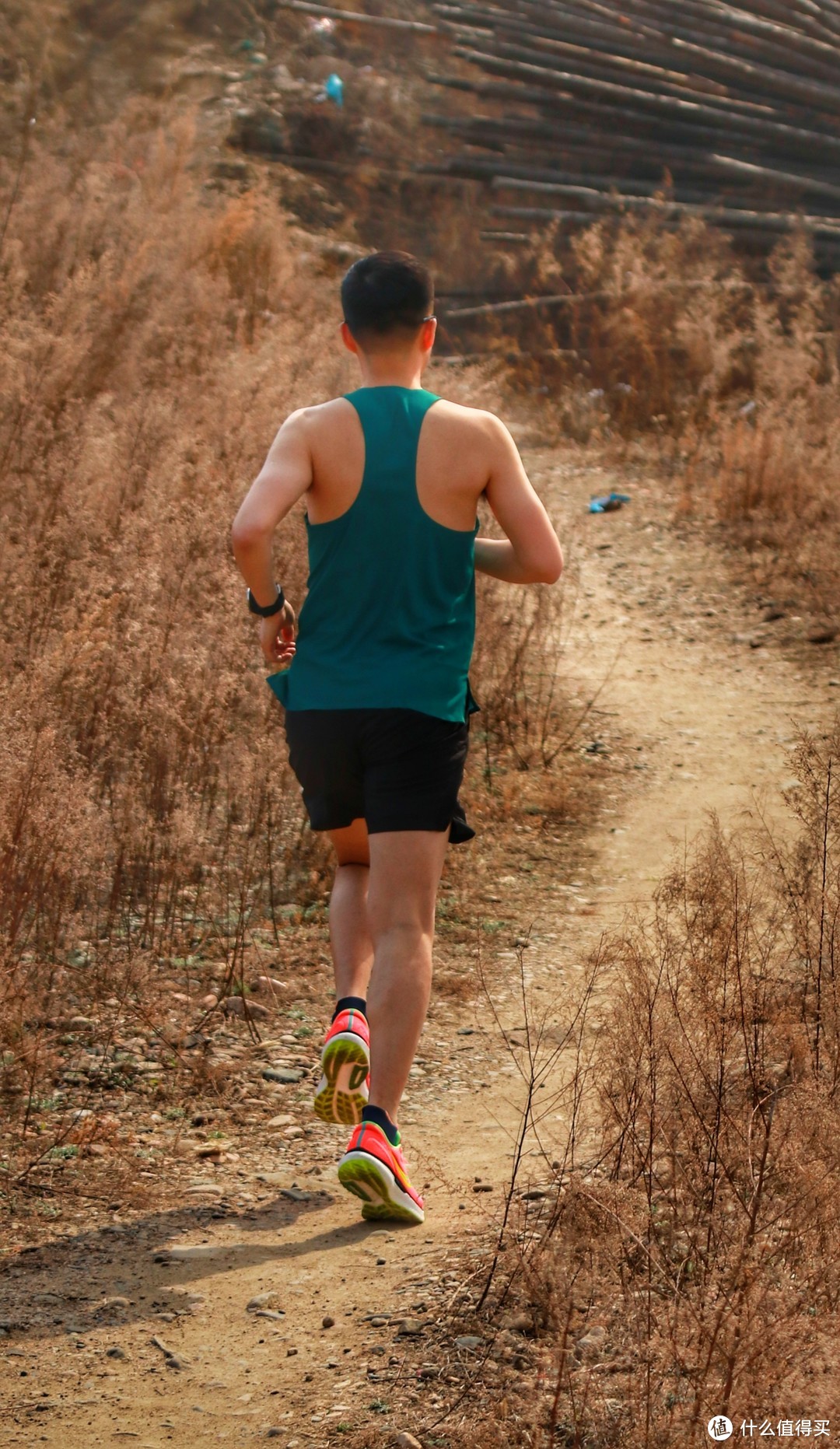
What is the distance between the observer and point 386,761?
113 inches

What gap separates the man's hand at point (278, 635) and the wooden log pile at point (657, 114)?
439 inches

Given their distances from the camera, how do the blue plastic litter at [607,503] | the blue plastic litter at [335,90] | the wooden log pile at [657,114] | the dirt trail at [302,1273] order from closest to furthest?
the dirt trail at [302,1273]
the blue plastic litter at [607,503]
the wooden log pile at [657,114]
the blue plastic litter at [335,90]

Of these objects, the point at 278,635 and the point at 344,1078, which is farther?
the point at 278,635

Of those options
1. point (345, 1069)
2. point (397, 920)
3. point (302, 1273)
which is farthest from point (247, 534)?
point (302, 1273)

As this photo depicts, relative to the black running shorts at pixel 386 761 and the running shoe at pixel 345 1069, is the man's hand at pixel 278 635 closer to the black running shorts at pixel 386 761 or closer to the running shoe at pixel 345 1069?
the black running shorts at pixel 386 761

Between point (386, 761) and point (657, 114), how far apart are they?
13.5 m

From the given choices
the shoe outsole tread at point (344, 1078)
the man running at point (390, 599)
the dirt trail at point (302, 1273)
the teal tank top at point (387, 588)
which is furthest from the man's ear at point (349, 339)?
the dirt trail at point (302, 1273)

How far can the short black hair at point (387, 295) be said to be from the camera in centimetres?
288

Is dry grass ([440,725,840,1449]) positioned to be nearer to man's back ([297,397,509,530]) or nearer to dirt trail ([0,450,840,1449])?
dirt trail ([0,450,840,1449])

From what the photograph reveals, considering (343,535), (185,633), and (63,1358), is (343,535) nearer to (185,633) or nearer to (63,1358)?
(63,1358)

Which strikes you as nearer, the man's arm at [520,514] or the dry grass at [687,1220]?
the dry grass at [687,1220]

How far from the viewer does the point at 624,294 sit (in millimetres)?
11664

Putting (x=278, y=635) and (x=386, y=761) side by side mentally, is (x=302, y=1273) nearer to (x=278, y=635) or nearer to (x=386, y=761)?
(x=386, y=761)

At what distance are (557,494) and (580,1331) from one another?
25.6 ft
